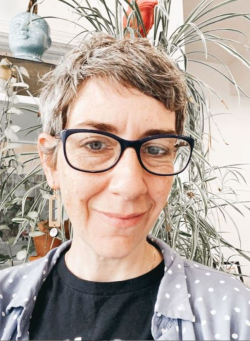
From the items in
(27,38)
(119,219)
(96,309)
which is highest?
(27,38)

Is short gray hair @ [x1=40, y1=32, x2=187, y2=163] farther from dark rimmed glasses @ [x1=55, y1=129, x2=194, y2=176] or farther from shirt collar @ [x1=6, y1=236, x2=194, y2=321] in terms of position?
shirt collar @ [x1=6, y1=236, x2=194, y2=321]

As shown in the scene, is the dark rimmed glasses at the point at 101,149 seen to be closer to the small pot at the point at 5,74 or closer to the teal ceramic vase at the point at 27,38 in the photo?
the small pot at the point at 5,74

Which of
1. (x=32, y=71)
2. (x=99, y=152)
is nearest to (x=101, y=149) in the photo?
(x=99, y=152)

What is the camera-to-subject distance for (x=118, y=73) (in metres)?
0.59

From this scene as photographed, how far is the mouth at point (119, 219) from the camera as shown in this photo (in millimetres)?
569

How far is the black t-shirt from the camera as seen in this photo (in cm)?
60

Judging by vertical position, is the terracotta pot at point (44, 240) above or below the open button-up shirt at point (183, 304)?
below

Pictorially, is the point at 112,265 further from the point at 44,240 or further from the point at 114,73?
the point at 44,240

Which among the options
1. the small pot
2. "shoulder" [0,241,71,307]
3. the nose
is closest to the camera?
the nose

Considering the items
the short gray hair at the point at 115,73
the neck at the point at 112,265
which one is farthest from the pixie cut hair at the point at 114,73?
the neck at the point at 112,265

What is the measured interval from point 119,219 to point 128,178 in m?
0.08

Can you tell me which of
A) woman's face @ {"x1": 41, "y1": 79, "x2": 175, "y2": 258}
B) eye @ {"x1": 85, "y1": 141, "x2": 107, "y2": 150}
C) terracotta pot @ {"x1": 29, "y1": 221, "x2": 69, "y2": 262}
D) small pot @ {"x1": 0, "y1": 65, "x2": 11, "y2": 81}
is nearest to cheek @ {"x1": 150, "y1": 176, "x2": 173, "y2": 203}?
woman's face @ {"x1": 41, "y1": 79, "x2": 175, "y2": 258}

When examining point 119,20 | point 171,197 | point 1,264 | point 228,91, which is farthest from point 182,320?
point 228,91

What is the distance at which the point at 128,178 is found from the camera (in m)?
0.54
